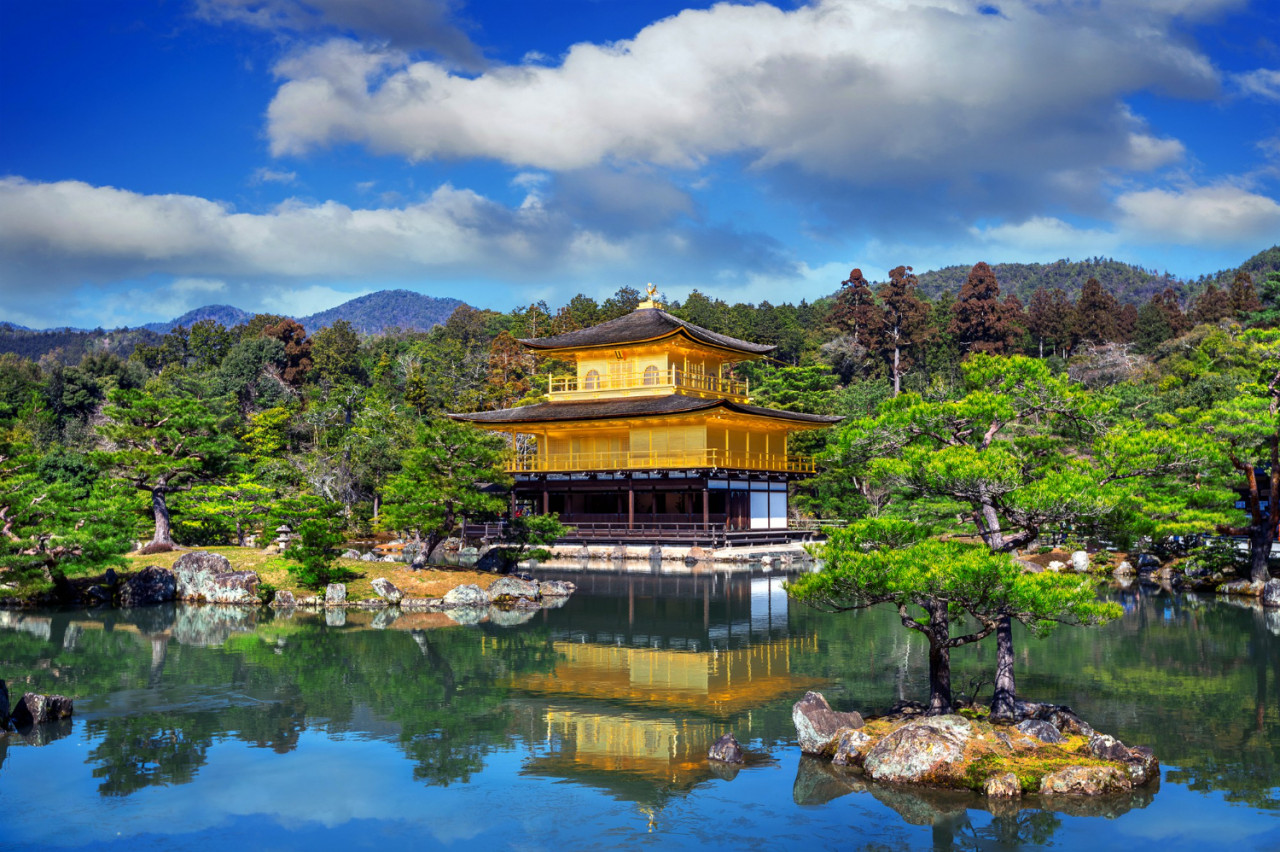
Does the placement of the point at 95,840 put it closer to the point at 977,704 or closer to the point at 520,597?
the point at 977,704

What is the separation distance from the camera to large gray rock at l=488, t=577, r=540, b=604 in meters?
24.4

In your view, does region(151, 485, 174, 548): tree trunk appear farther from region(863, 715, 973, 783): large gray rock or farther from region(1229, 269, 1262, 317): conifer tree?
region(1229, 269, 1262, 317): conifer tree

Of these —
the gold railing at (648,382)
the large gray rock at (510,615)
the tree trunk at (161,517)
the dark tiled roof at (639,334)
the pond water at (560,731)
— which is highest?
the dark tiled roof at (639,334)

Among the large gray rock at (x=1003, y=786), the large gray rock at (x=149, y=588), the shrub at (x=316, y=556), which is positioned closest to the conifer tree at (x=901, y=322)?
the shrub at (x=316, y=556)

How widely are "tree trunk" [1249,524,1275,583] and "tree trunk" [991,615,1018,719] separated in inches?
650

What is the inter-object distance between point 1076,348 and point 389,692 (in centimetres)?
6321

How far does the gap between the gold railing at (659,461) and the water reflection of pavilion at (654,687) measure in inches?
479

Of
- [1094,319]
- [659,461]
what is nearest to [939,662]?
[659,461]

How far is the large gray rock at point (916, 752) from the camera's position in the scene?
1016 cm

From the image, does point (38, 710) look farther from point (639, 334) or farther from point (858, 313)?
point (858, 313)

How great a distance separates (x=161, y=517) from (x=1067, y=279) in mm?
144322

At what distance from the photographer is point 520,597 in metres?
24.5

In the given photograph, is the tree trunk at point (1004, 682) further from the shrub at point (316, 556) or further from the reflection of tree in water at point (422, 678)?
the shrub at point (316, 556)

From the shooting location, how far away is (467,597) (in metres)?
24.3
